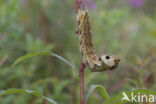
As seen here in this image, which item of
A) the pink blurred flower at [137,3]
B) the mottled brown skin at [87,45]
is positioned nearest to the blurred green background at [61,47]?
the mottled brown skin at [87,45]

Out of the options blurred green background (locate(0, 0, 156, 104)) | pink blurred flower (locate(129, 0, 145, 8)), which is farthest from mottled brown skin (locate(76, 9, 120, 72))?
pink blurred flower (locate(129, 0, 145, 8))

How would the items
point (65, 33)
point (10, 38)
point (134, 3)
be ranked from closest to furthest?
Answer: point (10, 38) < point (65, 33) < point (134, 3)

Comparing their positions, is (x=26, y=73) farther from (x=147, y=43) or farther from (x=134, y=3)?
(x=134, y=3)

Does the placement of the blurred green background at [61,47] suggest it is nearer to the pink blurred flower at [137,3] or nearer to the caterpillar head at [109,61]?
the caterpillar head at [109,61]

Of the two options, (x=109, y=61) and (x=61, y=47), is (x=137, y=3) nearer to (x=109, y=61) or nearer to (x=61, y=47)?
(x=61, y=47)

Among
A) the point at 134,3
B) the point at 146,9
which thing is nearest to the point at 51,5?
the point at 134,3

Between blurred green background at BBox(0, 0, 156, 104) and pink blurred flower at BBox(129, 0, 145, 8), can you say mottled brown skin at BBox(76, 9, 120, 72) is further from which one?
pink blurred flower at BBox(129, 0, 145, 8)

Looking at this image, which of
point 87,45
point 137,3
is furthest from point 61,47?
point 137,3

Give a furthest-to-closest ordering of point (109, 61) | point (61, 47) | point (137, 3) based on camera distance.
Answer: point (137, 3), point (61, 47), point (109, 61)
